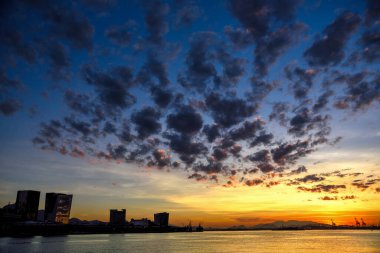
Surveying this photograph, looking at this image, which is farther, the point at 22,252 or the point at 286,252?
the point at 286,252

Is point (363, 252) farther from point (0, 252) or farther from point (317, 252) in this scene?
point (0, 252)

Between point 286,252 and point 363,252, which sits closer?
point 363,252

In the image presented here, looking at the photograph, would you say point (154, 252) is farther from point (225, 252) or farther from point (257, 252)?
point (257, 252)

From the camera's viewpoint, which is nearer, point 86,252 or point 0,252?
point 0,252

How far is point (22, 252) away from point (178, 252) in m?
53.4

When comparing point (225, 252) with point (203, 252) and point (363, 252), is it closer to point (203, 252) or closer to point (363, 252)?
point (203, 252)

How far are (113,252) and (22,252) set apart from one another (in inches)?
1194

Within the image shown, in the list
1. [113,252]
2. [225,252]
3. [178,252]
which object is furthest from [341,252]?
[113,252]

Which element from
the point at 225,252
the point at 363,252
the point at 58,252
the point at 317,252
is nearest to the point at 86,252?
the point at 58,252

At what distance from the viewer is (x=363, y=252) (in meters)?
111

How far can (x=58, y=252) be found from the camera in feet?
365

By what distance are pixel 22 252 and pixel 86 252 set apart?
20.9m

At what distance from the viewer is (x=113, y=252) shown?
11206cm

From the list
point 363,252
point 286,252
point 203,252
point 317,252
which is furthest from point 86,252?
point 363,252
